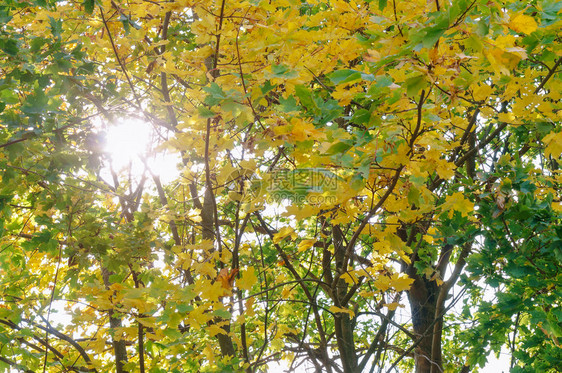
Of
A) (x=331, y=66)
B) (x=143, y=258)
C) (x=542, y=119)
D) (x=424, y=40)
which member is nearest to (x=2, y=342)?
(x=143, y=258)

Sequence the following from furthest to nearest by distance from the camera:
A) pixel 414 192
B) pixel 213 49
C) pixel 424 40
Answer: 1. pixel 213 49
2. pixel 414 192
3. pixel 424 40

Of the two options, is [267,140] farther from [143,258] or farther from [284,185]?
[143,258]

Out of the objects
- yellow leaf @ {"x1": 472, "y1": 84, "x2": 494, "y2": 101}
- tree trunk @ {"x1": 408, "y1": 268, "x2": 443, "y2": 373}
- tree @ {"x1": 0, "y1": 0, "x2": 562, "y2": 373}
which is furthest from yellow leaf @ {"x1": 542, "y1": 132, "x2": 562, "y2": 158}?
tree trunk @ {"x1": 408, "y1": 268, "x2": 443, "y2": 373}

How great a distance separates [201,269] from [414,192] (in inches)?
44.5

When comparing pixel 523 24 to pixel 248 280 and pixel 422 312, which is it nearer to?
pixel 248 280

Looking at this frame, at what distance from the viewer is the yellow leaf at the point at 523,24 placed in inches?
53.4

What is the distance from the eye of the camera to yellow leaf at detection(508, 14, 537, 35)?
1357 millimetres

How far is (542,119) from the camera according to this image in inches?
85.3

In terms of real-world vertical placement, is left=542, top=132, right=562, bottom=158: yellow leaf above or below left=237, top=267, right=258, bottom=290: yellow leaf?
above

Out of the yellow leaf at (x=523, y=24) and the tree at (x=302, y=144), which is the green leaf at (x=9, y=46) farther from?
the yellow leaf at (x=523, y=24)

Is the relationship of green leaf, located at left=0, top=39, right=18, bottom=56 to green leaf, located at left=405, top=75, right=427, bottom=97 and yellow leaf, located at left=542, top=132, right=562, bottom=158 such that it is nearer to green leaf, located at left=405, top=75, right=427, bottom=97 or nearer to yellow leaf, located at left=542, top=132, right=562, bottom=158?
green leaf, located at left=405, top=75, right=427, bottom=97

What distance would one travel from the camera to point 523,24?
1.37 metres

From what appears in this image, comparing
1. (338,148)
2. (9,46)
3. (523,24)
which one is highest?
(9,46)

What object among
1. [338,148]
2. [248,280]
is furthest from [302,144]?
[248,280]
